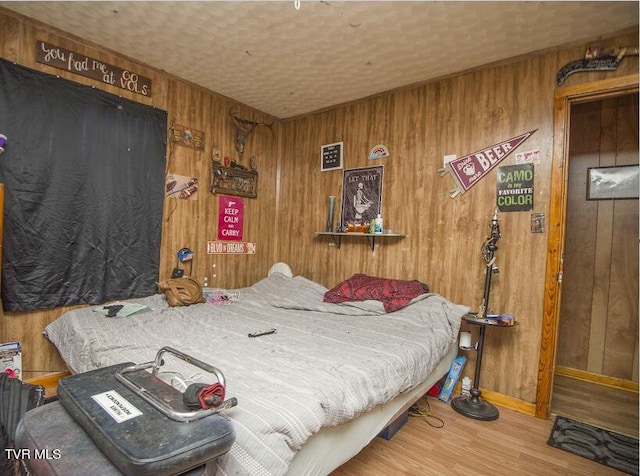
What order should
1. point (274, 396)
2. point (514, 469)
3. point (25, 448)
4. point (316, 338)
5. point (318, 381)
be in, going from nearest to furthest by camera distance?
point (25, 448) < point (274, 396) < point (318, 381) < point (514, 469) < point (316, 338)

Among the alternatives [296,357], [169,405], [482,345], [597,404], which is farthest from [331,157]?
[597,404]

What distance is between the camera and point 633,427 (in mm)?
2209

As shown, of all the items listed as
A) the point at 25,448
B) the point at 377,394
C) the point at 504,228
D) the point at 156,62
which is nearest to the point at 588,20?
the point at 504,228

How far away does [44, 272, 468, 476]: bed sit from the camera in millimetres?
1085

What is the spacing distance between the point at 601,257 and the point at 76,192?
453 centimetres

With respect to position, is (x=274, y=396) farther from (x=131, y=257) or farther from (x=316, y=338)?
(x=131, y=257)

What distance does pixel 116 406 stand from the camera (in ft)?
3.29

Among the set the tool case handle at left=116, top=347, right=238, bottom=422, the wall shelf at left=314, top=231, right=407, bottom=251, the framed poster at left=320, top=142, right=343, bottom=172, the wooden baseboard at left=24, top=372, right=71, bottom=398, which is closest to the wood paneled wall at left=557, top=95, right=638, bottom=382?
the wall shelf at left=314, top=231, right=407, bottom=251

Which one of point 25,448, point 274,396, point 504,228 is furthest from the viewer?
point 504,228

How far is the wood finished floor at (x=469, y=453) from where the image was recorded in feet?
5.62

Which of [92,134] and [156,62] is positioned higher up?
[156,62]

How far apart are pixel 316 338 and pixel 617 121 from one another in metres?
3.39

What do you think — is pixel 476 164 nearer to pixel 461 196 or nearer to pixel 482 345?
pixel 461 196

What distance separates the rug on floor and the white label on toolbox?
229cm
